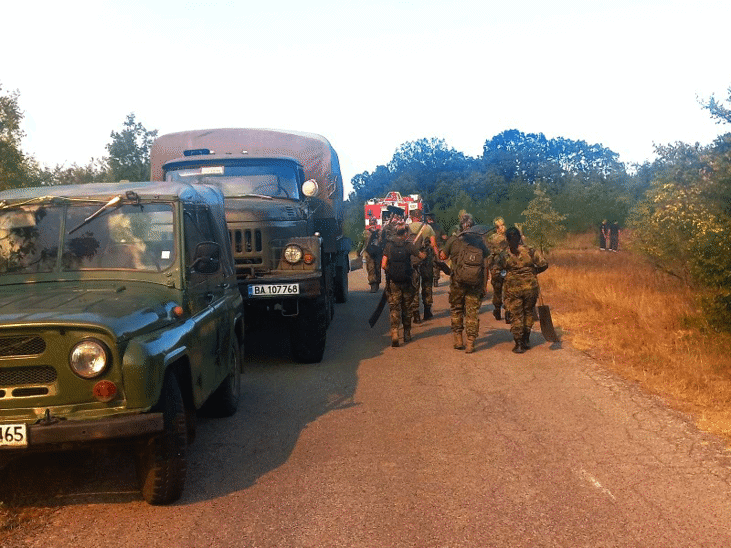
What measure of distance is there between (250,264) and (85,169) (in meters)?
36.1

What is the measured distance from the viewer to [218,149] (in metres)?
13.9

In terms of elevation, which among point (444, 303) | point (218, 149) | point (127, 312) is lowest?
point (444, 303)

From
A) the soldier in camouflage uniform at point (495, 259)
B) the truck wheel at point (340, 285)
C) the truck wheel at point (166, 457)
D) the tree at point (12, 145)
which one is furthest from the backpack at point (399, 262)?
the tree at point (12, 145)

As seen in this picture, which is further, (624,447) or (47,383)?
(624,447)

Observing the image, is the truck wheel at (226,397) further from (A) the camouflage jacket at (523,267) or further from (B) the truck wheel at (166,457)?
(A) the camouflage jacket at (523,267)

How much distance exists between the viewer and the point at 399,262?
11.6 metres

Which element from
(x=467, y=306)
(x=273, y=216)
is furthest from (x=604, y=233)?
(x=273, y=216)

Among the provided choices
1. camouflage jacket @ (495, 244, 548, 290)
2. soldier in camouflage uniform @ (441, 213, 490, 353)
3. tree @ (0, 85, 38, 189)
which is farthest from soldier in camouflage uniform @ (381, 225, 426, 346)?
tree @ (0, 85, 38, 189)

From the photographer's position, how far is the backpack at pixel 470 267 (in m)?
11.1

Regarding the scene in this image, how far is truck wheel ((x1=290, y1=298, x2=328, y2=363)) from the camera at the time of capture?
10000mm

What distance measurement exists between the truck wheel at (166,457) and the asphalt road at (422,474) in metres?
0.12

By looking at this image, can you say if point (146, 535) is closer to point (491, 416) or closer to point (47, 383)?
point (47, 383)

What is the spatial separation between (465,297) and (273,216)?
283 centimetres

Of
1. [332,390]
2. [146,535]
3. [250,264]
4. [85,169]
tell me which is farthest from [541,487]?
[85,169]
